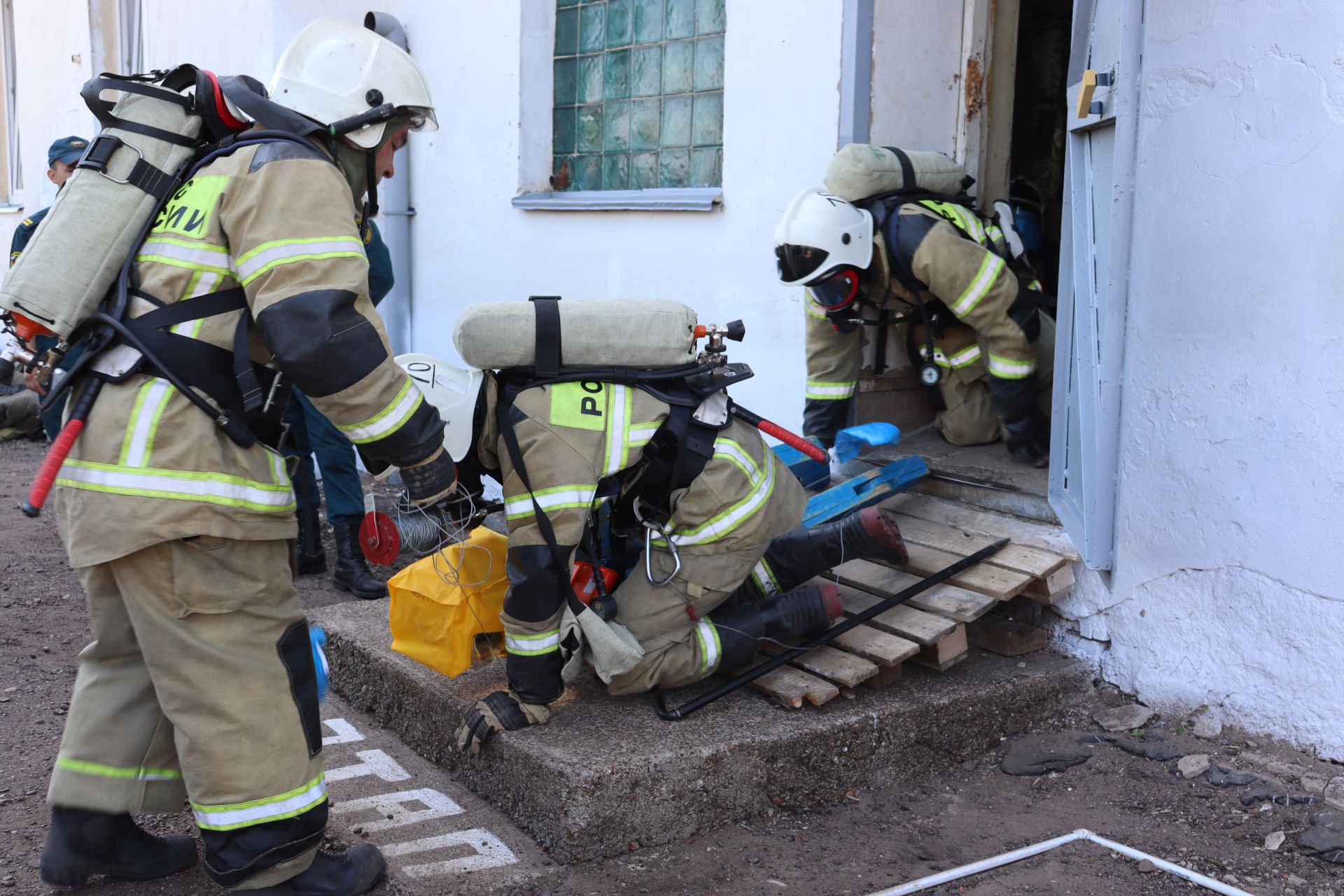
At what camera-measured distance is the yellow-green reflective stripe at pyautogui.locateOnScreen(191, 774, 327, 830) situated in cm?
Answer: 243

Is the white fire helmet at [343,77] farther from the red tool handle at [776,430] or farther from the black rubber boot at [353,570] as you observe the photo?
the black rubber boot at [353,570]

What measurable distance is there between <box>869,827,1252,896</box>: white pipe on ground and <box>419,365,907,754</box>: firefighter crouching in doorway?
0.86 metres

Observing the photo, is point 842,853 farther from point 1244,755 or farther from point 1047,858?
point 1244,755

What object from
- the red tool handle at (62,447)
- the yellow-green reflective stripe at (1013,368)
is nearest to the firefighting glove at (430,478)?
the red tool handle at (62,447)

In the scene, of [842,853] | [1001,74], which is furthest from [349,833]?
[1001,74]

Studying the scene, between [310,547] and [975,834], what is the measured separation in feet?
11.5

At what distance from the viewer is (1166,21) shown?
3246 millimetres

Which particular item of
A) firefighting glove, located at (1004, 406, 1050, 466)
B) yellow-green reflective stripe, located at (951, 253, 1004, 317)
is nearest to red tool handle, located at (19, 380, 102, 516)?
yellow-green reflective stripe, located at (951, 253, 1004, 317)

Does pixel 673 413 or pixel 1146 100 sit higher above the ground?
pixel 1146 100

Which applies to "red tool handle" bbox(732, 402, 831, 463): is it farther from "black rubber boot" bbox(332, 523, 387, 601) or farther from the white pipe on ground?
"black rubber boot" bbox(332, 523, 387, 601)

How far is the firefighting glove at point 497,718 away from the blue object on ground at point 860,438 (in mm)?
1557

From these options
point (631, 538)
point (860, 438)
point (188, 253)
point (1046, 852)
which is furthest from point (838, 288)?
point (188, 253)

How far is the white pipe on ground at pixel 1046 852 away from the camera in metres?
2.65

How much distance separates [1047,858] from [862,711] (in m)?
0.64
